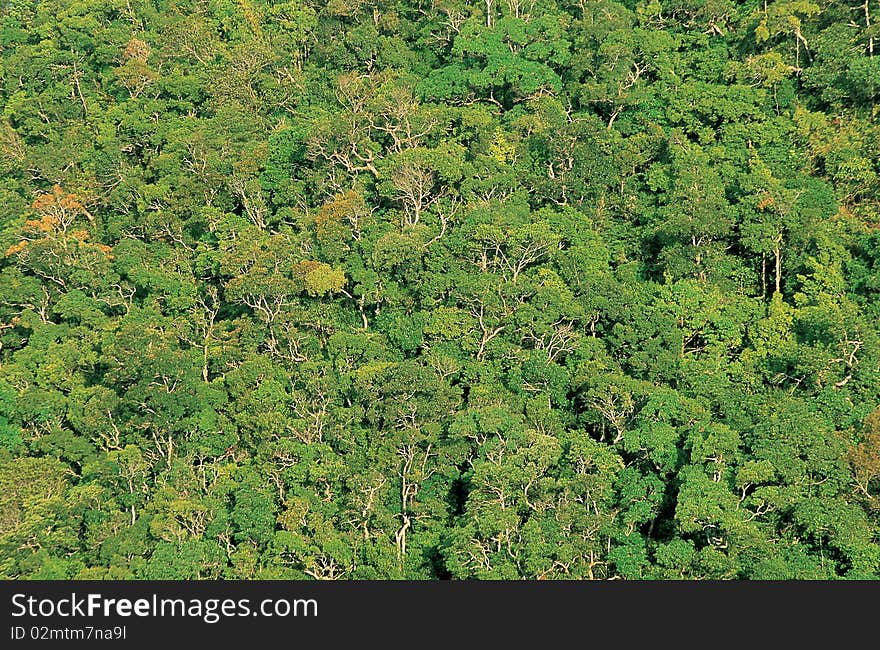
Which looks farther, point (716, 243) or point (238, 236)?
point (238, 236)

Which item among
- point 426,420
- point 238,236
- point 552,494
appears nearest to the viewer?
point 552,494

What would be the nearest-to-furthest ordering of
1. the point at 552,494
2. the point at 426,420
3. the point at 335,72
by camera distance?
1. the point at 552,494
2. the point at 426,420
3. the point at 335,72

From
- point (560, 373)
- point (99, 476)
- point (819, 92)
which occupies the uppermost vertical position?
point (819, 92)

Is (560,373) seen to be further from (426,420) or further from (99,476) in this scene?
(99,476)

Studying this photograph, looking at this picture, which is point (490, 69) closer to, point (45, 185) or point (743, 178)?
point (743, 178)

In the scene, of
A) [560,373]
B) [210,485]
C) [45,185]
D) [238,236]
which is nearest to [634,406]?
[560,373]

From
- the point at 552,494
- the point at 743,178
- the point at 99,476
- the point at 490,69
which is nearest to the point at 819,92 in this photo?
the point at 743,178

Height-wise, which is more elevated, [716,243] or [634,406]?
[716,243]
